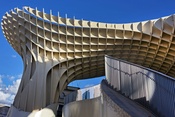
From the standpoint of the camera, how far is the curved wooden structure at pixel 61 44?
31.3 meters

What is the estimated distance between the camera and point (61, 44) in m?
33.8

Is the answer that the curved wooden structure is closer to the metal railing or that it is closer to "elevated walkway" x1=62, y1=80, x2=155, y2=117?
"elevated walkway" x1=62, y1=80, x2=155, y2=117

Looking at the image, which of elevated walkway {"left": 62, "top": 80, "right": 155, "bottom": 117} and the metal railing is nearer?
the metal railing

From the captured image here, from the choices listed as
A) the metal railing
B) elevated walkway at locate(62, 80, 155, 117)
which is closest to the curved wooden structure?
elevated walkway at locate(62, 80, 155, 117)

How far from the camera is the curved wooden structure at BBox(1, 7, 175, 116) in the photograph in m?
31.3

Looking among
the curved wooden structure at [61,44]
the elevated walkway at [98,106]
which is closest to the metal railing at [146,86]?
the elevated walkway at [98,106]

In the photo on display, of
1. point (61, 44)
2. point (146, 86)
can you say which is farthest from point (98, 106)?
point (61, 44)

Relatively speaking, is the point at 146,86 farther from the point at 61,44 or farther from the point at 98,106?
the point at 61,44

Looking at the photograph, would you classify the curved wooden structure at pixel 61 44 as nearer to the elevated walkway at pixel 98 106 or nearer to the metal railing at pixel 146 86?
the elevated walkway at pixel 98 106

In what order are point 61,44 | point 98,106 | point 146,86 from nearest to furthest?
1. point 146,86
2. point 98,106
3. point 61,44

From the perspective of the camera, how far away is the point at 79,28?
32.3 metres

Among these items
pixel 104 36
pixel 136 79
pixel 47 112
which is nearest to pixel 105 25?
pixel 104 36

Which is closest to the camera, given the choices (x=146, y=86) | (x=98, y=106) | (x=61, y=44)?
(x=146, y=86)

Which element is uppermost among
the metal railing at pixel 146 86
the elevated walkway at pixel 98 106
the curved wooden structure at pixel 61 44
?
the curved wooden structure at pixel 61 44
